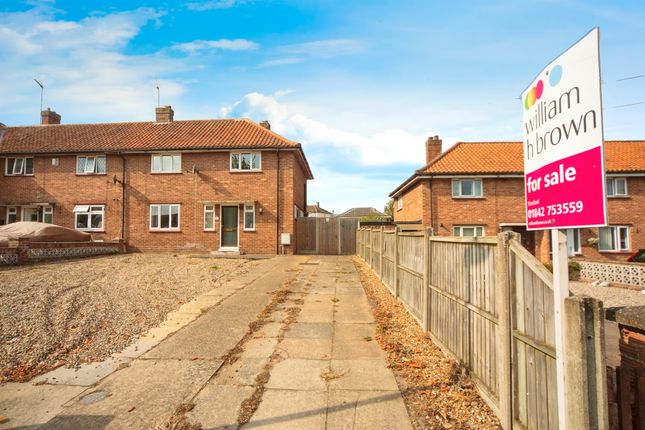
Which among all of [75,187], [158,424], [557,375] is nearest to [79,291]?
[158,424]

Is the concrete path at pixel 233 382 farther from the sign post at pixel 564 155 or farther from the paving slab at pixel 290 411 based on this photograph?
the sign post at pixel 564 155

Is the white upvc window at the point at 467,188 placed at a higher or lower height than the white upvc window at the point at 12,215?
higher

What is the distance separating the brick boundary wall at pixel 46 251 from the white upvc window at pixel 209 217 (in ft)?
16.2

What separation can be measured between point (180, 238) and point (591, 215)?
20.8 metres

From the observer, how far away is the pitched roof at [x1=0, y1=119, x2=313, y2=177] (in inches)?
819

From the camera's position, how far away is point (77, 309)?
6746 mm

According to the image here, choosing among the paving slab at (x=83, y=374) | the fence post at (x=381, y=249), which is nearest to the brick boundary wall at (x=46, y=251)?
the paving slab at (x=83, y=374)

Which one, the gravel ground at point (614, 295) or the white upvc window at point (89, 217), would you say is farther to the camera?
the white upvc window at point (89, 217)

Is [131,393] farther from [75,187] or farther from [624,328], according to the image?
[75,187]

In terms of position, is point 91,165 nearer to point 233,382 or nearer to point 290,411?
point 233,382

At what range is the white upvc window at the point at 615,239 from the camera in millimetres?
21109

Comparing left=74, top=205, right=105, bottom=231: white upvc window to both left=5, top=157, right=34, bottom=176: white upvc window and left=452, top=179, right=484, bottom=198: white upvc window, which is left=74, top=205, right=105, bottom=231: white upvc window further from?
Result: left=452, top=179, right=484, bottom=198: white upvc window

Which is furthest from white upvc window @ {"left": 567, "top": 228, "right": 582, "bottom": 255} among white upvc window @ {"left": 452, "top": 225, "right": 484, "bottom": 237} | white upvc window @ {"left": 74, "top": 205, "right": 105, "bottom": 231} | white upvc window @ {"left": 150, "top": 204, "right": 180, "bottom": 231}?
white upvc window @ {"left": 74, "top": 205, "right": 105, "bottom": 231}

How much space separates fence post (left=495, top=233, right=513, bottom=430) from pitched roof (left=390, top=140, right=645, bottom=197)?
18.8m
